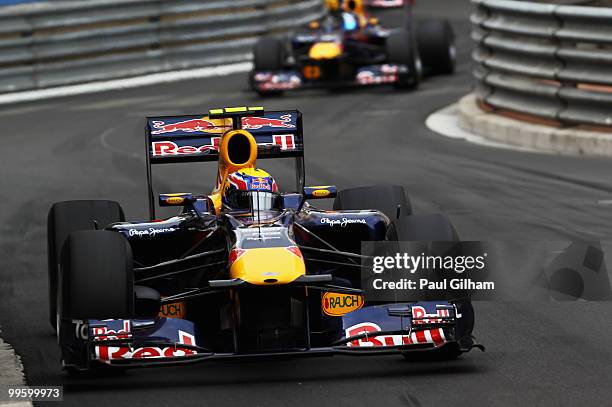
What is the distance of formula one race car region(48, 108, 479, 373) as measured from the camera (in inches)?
337

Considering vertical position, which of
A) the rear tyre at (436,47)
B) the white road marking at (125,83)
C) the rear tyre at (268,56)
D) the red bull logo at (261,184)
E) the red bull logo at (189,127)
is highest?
the red bull logo at (189,127)

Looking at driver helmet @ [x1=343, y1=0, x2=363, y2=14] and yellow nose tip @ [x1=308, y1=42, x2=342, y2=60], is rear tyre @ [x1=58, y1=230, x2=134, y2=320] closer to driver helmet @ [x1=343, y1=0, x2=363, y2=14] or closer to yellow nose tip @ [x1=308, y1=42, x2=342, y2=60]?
yellow nose tip @ [x1=308, y1=42, x2=342, y2=60]

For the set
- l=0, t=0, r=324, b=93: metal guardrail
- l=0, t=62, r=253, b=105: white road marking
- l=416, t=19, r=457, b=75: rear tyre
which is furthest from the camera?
l=416, t=19, r=457, b=75: rear tyre

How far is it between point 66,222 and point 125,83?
1701 cm

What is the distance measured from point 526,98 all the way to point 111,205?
9.62 metres

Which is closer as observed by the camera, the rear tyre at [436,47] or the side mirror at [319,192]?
the side mirror at [319,192]

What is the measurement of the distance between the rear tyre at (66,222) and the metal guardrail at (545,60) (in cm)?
835

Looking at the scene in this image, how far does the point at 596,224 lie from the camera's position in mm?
13148

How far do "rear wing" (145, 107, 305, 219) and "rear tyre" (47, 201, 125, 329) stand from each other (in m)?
0.64

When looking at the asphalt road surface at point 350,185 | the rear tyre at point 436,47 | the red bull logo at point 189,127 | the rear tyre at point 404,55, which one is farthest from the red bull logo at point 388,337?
the rear tyre at point 436,47

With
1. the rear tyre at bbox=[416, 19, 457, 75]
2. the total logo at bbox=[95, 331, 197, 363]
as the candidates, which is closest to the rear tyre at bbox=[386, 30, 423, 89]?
the rear tyre at bbox=[416, 19, 457, 75]

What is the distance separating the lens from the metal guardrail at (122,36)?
83.7 ft

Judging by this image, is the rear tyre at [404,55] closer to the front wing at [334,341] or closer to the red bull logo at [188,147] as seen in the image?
the red bull logo at [188,147]

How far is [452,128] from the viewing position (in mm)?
20375
